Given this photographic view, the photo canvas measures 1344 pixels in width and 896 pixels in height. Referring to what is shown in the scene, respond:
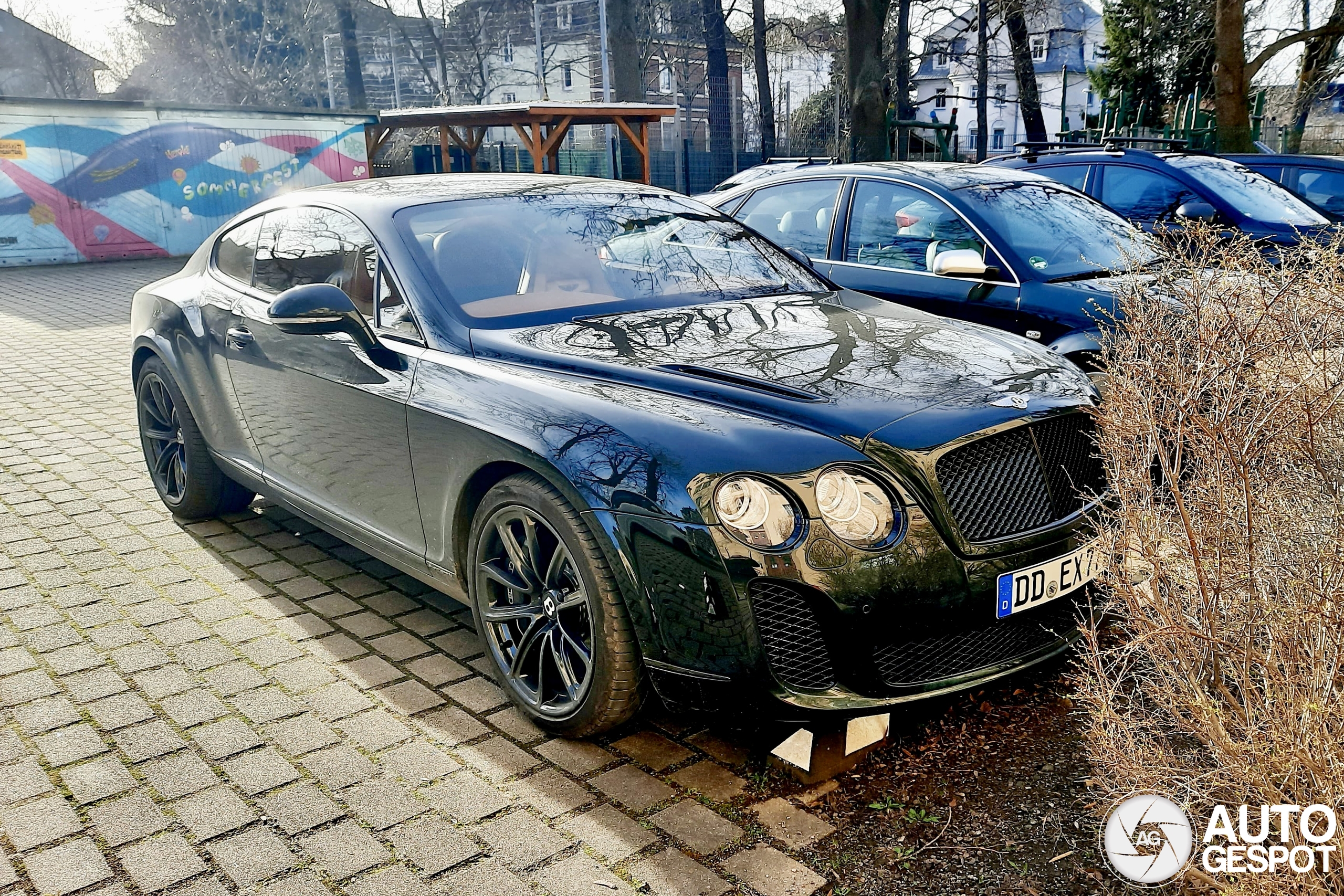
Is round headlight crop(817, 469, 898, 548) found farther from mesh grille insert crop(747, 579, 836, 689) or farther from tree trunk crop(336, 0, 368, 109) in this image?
tree trunk crop(336, 0, 368, 109)

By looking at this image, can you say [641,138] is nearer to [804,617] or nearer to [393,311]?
[393,311]

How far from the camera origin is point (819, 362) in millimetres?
3502

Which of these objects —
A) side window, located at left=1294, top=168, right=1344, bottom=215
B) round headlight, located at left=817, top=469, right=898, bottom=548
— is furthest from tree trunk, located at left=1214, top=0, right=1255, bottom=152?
round headlight, located at left=817, top=469, right=898, bottom=548

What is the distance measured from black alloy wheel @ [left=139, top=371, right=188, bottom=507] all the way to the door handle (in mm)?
769

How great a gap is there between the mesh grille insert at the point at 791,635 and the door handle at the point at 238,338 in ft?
9.26

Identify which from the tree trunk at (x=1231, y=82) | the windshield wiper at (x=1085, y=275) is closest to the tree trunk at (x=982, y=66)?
the tree trunk at (x=1231, y=82)

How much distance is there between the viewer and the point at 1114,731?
2.51 meters

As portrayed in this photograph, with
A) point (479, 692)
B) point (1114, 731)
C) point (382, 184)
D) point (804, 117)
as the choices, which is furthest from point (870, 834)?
point (804, 117)

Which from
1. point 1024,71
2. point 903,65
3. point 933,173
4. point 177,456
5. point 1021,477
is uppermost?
point 903,65

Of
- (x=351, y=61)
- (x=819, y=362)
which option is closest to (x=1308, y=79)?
(x=351, y=61)

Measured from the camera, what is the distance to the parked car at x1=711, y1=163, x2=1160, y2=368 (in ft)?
19.3

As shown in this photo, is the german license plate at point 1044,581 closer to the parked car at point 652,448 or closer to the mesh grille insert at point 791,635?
the parked car at point 652,448

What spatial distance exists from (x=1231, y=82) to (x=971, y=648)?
19626 millimetres

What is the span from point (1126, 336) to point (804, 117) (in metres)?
50.1
